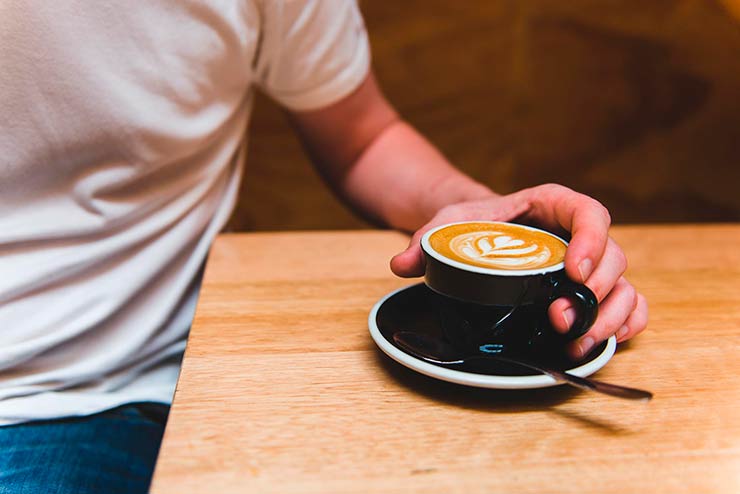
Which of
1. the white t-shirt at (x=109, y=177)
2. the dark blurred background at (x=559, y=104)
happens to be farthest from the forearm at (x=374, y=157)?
the dark blurred background at (x=559, y=104)

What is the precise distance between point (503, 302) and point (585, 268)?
78 mm

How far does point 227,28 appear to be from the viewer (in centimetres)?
86

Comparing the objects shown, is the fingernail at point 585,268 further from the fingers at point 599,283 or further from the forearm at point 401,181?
the forearm at point 401,181

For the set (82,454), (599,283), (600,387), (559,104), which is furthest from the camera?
(559,104)

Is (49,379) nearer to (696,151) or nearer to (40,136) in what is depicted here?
(40,136)

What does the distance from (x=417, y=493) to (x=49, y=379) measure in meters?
0.50

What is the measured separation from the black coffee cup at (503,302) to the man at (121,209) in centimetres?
4

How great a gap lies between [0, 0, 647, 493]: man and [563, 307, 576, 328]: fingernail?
4 centimetres

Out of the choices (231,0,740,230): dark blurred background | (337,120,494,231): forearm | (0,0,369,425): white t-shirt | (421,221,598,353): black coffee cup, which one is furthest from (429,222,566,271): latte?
(231,0,740,230): dark blurred background

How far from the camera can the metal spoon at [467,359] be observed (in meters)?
0.53

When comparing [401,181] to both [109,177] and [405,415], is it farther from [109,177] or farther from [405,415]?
[405,415]

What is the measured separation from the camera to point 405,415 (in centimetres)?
55

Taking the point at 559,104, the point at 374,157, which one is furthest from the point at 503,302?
the point at 559,104

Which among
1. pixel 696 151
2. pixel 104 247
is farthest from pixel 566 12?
pixel 104 247
